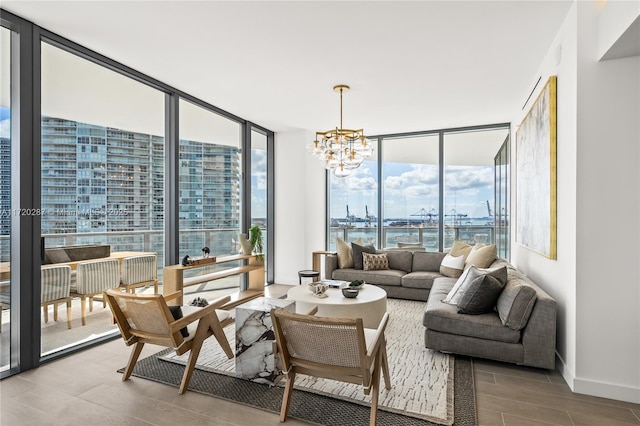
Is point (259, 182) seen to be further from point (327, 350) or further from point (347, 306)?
point (327, 350)

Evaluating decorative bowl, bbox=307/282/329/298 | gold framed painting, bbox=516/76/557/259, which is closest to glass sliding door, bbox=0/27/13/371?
decorative bowl, bbox=307/282/329/298

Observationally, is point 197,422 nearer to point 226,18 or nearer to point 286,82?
point 226,18

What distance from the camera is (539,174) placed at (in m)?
3.44

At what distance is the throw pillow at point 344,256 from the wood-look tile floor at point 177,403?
3.07m

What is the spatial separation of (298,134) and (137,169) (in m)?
3.22

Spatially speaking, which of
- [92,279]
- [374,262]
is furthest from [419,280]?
[92,279]

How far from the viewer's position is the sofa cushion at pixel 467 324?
2.98 meters

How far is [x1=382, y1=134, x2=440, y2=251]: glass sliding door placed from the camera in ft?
21.5

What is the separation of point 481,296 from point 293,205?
3972mm

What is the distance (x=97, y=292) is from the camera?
358 centimetres

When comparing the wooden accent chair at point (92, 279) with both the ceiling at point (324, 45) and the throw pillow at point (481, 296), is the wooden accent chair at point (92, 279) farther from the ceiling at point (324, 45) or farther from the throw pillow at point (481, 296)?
the throw pillow at point (481, 296)

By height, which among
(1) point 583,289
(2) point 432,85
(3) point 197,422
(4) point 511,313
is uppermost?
(2) point 432,85

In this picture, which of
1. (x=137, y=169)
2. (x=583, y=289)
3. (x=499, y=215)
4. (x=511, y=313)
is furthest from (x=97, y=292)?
(x=499, y=215)

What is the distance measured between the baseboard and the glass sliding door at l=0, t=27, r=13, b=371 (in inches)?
175
